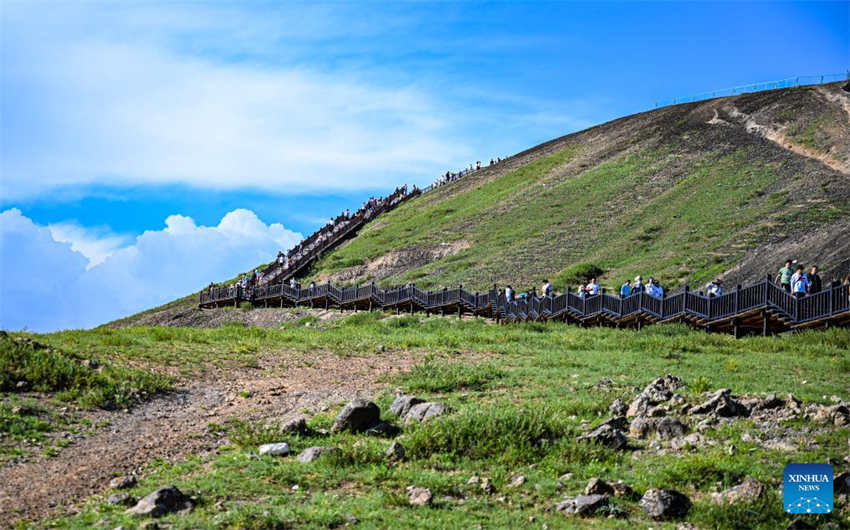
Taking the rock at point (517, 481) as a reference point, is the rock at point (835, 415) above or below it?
above

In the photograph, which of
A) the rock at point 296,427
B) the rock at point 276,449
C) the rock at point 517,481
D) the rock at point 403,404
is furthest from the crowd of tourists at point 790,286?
the rock at point 276,449

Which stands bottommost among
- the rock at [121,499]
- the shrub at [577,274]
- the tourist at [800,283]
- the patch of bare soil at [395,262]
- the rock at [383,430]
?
the rock at [121,499]

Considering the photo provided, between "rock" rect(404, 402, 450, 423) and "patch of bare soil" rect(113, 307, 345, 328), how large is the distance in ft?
97.3

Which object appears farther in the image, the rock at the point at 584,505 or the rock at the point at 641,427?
the rock at the point at 641,427

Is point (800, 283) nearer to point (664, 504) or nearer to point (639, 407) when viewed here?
point (639, 407)

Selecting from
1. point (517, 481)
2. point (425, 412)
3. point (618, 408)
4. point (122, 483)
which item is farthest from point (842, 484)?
point (122, 483)

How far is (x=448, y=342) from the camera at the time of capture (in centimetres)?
2127

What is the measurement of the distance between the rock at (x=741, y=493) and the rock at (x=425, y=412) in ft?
13.6

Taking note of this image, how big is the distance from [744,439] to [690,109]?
81.3 metres

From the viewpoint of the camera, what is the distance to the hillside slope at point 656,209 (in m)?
40.4

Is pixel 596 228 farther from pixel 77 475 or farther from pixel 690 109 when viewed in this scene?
pixel 77 475

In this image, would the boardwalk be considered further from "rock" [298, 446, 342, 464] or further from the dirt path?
"rock" [298, 446, 342, 464]

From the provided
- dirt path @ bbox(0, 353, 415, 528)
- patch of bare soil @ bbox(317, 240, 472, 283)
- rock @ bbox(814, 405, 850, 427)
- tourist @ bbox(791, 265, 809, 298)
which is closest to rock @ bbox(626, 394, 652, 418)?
rock @ bbox(814, 405, 850, 427)

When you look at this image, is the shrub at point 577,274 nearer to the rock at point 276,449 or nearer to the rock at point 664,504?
the rock at point 276,449
